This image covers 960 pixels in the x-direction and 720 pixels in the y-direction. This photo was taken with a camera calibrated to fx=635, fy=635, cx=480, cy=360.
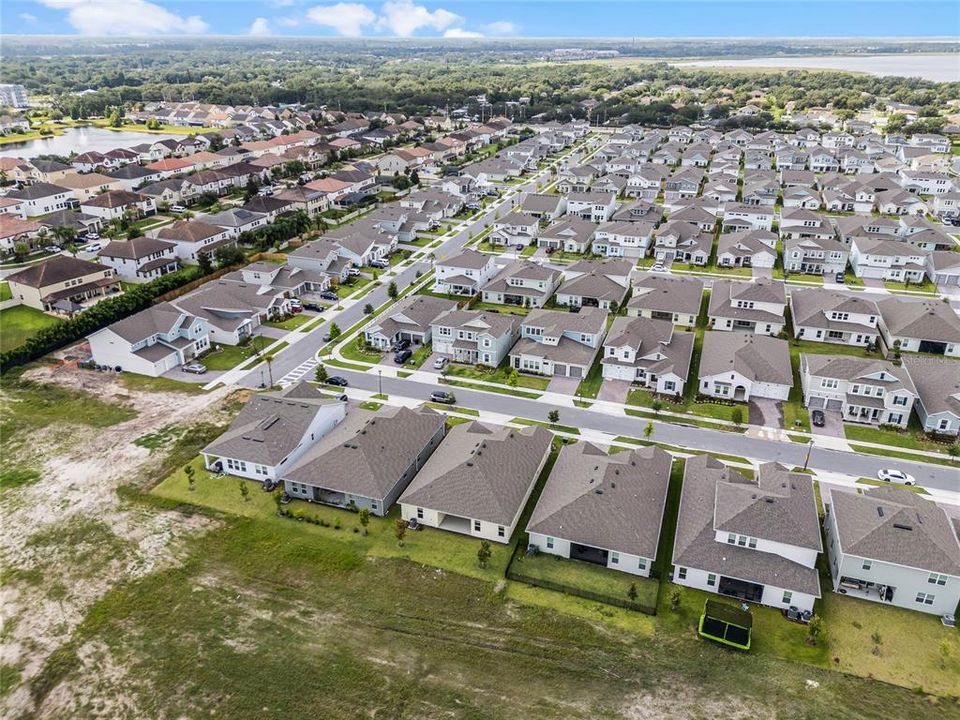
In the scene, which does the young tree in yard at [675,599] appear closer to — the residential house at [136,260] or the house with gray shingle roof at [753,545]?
the house with gray shingle roof at [753,545]

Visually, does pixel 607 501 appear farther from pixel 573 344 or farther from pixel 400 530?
pixel 573 344

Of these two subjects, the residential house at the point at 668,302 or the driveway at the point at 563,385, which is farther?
the residential house at the point at 668,302

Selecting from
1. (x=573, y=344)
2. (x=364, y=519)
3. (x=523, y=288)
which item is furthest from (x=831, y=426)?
(x=364, y=519)

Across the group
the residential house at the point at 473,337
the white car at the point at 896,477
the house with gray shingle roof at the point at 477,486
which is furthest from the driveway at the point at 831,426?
the residential house at the point at 473,337

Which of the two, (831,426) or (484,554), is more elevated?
(484,554)

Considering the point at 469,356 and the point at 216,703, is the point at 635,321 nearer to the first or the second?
the point at 469,356

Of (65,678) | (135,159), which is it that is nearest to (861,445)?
(65,678)
